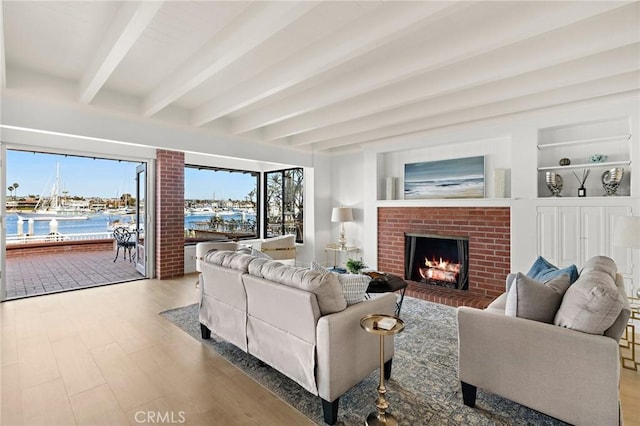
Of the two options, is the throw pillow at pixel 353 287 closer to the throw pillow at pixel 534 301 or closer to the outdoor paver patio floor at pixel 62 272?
the throw pillow at pixel 534 301

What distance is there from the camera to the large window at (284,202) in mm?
6680

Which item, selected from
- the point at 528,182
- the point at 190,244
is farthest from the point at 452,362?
the point at 190,244

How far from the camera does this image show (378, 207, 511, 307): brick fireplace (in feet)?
13.4

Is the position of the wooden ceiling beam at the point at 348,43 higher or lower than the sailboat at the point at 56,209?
higher

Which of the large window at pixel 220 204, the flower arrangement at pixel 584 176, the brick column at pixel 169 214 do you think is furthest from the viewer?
the large window at pixel 220 204

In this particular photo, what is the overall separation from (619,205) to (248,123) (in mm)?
4569

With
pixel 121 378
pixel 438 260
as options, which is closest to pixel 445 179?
pixel 438 260

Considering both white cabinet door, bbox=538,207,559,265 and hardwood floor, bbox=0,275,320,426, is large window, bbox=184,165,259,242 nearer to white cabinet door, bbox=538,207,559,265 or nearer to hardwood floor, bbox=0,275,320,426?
hardwood floor, bbox=0,275,320,426

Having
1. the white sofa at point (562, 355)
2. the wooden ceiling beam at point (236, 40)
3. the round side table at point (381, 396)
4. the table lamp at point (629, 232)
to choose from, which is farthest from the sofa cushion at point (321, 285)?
the table lamp at point (629, 232)

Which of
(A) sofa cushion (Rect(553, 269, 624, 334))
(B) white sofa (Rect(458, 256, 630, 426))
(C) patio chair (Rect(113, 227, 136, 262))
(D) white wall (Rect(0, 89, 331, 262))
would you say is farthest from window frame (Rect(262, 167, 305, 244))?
(A) sofa cushion (Rect(553, 269, 624, 334))

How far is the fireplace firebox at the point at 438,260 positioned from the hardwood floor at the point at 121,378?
2.18m

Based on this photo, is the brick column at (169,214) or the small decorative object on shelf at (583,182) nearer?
the small decorative object on shelf at (583,182)

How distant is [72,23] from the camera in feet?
7.18

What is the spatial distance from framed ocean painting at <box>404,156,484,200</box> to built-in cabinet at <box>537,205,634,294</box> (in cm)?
90
